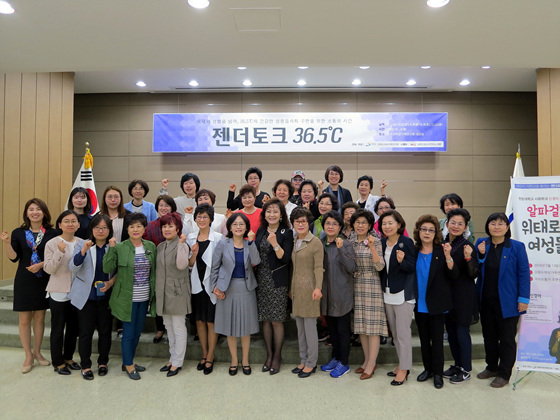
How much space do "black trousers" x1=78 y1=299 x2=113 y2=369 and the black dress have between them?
0.55 m

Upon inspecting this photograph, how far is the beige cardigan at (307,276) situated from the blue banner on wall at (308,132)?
3898 millimetres

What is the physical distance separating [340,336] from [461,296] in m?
1.12

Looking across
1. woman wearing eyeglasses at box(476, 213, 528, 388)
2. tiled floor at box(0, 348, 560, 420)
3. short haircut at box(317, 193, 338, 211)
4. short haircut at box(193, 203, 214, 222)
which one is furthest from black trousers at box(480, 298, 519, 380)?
short haircut at box(193, 203, 214, 222)

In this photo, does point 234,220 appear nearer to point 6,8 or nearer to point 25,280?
point 25,280

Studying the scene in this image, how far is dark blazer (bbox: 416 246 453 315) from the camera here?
3133mm

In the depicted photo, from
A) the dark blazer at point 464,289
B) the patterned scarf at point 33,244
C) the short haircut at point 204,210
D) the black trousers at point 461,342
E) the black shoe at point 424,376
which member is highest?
the short haircut at point 204,210

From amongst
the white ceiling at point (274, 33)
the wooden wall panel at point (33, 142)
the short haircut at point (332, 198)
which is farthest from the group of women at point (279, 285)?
the wooden wall panel at point (33, 142)

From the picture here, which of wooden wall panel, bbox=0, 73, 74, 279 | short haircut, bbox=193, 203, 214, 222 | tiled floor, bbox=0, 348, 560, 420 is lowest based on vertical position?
tiled floor, bbox=0, 348, 560, 420

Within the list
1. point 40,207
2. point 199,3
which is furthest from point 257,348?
point 199,3

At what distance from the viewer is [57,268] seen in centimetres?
332

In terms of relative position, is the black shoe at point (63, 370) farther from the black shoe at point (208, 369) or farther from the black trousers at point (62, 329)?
the black shoe at point (208, 369)

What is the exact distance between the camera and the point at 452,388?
3119 mm

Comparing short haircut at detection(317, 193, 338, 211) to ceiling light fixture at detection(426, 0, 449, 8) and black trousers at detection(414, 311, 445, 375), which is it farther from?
ceiling light fixture at detection(426, 0, 449, 8)

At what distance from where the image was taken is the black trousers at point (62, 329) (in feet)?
11.0
